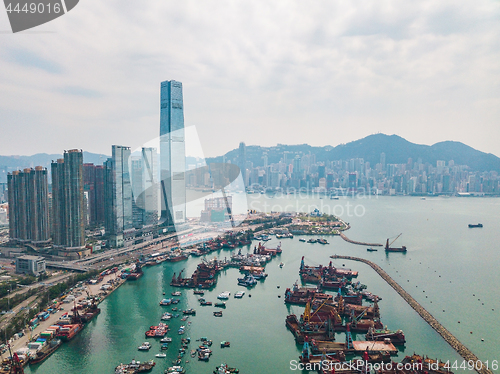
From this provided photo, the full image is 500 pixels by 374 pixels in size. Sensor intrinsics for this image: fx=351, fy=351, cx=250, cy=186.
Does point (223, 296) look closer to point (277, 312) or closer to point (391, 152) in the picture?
point (277, 312)

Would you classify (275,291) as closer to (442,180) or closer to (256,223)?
(256,223)

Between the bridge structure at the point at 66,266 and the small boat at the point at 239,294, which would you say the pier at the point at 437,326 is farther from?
the bridge structure at the point at 66,266

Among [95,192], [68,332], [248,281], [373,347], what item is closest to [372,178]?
[95,192]

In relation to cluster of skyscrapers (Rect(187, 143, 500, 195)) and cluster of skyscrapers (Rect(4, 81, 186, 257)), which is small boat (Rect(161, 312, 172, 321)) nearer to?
cluster of skyscrapers (Rect(4, 81, 186, 257))

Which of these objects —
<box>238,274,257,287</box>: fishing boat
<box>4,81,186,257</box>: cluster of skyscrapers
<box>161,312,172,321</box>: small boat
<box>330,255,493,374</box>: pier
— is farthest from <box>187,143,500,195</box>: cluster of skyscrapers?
<box>161,312,172,321</box>: small boat

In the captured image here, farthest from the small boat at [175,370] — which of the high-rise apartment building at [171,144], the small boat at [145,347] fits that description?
the high-rise apartment building at [171,144]

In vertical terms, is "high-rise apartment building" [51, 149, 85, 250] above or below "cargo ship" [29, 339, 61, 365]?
above
